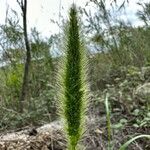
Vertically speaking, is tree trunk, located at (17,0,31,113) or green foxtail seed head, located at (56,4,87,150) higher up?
tree trunk, located at (17,0,31,113)

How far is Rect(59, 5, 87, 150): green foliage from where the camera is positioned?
2107 mm

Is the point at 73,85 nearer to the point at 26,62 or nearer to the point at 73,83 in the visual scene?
the point at 73,83

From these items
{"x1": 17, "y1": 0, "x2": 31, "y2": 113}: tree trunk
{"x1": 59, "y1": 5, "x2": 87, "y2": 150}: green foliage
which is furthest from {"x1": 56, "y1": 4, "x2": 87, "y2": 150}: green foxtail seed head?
{"x1": 17, "y1": 0, "x2": 31, "y2": 113}: tree trunk

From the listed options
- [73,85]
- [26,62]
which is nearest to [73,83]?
[73,85]

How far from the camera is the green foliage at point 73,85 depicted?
6.91 feet

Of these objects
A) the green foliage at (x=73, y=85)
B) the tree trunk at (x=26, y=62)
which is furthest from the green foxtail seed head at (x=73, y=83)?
the tree trunk at (x=26, y=62)

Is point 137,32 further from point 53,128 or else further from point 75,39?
point 75,39

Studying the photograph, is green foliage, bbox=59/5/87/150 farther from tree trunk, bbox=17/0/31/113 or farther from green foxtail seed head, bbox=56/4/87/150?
tree trunk, bbox=17/0/31/113

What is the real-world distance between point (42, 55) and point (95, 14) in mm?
1148

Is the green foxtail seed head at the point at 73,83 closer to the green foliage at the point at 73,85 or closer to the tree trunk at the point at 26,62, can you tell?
the green foliage at the point at 73,85

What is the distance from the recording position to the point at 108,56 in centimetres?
829

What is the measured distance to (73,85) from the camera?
2.17 metres

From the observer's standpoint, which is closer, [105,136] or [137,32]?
[105,136]

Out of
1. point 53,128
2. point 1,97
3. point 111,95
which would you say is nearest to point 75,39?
point 53,128
